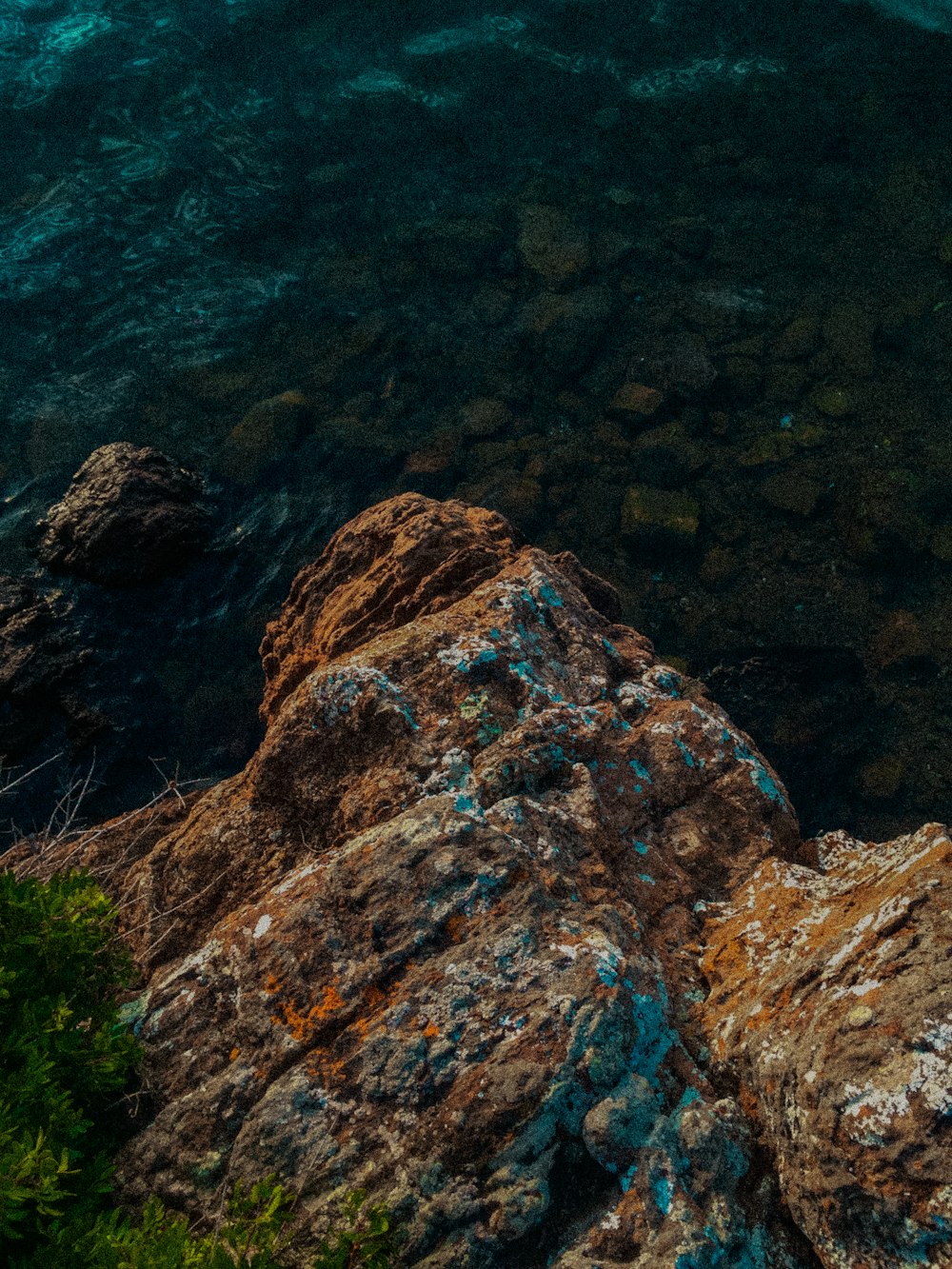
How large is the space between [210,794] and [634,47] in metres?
16.0

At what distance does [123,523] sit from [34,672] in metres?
1.75

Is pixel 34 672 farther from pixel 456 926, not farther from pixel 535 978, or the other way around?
pixel 535 978

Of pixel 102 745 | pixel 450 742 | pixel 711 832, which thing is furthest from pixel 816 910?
pixel 102 745

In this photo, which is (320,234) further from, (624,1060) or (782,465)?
(624,1060)

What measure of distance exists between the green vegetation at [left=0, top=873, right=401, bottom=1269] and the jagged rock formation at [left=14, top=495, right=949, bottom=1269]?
0.52 ft

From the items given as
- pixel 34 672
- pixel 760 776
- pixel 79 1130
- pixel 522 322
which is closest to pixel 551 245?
pixel 522 322

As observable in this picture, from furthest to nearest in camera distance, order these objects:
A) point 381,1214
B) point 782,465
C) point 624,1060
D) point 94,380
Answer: point 94,380 < point 782,465 < point 624,1060 < point 381,1214

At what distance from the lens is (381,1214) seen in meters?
3.07

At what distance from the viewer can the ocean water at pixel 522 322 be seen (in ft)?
31.3

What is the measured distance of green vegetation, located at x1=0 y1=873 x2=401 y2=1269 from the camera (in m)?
2.92

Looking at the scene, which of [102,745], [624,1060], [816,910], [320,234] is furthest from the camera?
[320,234]

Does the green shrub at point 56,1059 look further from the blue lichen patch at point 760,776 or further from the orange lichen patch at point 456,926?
the blue lichen patch at point 760,776

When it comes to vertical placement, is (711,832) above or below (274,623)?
above

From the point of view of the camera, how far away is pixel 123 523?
9.62 meters
